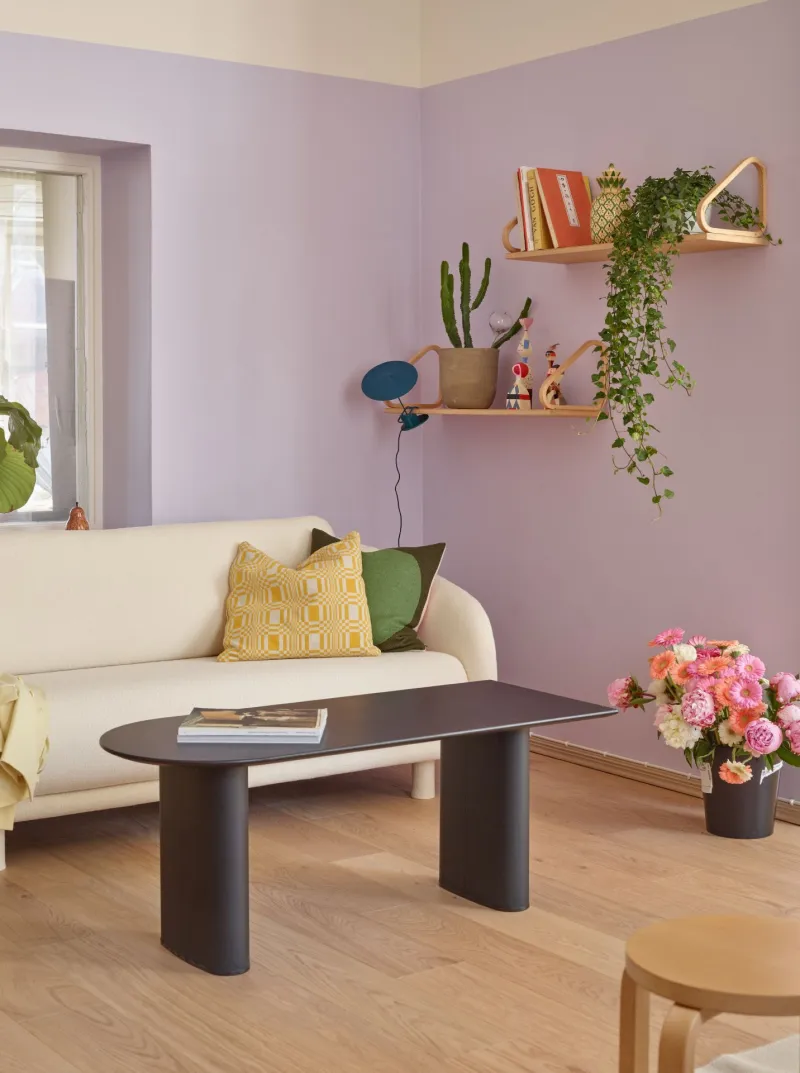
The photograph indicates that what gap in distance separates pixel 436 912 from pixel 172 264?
250 cm

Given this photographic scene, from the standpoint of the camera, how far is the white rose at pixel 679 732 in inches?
150

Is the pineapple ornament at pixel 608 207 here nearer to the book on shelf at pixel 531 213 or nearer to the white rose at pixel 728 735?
the book on shelf at pixel 531 213

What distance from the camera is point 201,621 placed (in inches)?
168

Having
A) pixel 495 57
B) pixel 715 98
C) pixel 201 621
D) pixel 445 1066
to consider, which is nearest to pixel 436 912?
pixel 445 1066

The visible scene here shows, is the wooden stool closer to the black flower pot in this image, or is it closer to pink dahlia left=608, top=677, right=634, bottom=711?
the black flower pot

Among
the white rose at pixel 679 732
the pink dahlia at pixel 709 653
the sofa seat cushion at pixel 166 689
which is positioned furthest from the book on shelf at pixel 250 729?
the pink dahlia at pixel 709 653

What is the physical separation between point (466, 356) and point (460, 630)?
3.58ft

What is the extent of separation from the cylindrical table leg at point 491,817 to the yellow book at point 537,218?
1806 millimetres

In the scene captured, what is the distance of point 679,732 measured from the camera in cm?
382

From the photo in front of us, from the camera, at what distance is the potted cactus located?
4867mm

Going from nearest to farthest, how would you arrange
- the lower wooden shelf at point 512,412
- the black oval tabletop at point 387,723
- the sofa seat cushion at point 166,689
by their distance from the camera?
1. the black oval tabletop at point 387,723
2. the sofa seat cushion at point 166,689
3. the lower wooden shelf at point 512,412

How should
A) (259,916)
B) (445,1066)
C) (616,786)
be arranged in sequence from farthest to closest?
(616,786), (259,916), (445,1066)

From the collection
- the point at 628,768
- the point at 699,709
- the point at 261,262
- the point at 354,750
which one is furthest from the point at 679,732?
the point at 261,262

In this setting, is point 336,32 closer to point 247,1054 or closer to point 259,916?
point 259,916
